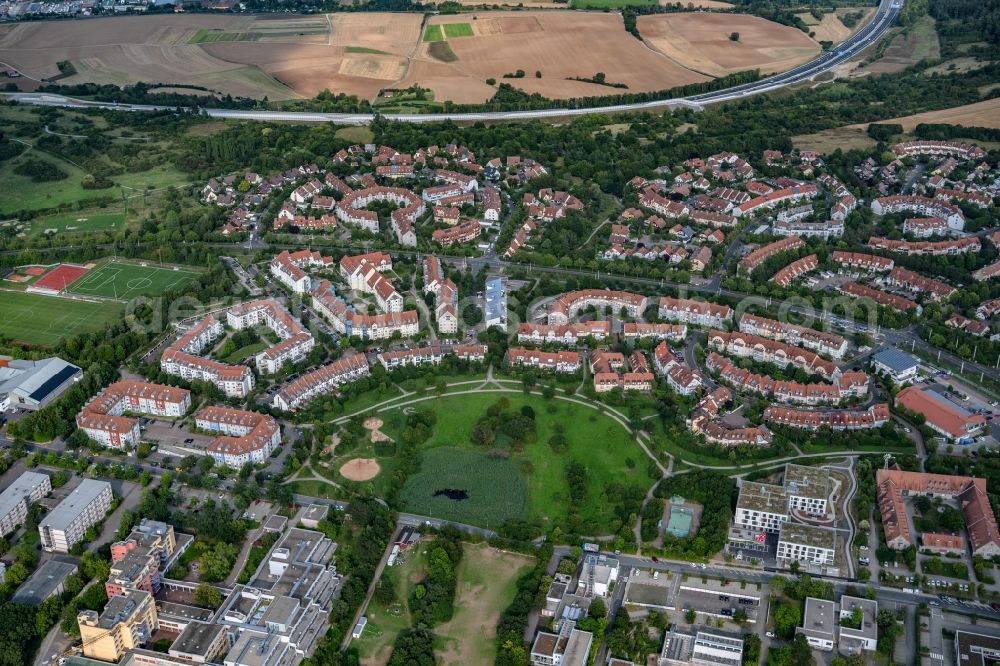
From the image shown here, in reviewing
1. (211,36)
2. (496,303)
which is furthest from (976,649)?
(211,36)

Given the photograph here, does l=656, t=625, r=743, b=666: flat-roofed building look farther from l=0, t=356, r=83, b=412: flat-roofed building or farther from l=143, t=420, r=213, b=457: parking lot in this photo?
l=0, t=356, r=83, b=412: flat-roofed building

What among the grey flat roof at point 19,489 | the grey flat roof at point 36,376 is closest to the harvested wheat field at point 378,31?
the grey flat roof at point 36,376

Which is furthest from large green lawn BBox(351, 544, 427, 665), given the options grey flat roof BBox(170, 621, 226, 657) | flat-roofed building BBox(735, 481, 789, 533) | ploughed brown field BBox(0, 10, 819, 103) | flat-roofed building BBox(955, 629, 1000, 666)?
ploughed brown field BBox(0, 10, 819, 103)

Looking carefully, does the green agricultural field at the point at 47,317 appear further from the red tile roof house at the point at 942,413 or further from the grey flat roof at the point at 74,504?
the red tile roof house at the point at 942,413

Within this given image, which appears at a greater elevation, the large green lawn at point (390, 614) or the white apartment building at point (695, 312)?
the white apartment building at point (695, 312)

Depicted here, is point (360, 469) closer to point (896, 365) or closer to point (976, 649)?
point (976, 649)

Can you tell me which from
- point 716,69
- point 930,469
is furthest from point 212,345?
point 716,69
